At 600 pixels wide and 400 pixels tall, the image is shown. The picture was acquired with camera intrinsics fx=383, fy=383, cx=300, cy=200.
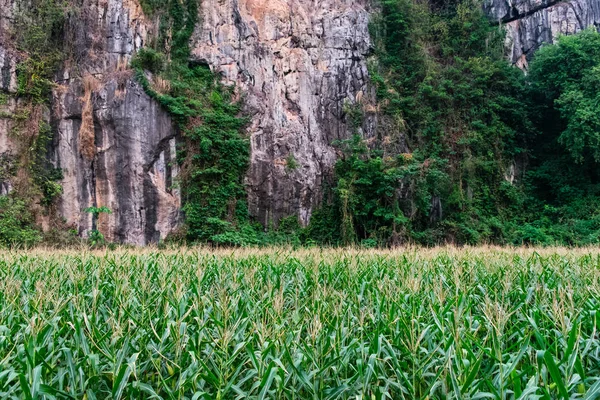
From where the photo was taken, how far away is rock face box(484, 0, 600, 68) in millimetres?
22172

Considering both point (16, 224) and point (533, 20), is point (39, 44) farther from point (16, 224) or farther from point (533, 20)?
point (533, 20)

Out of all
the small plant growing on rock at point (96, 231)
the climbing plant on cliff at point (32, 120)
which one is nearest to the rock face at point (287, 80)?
the small plant growing on rock at point (96, 231)

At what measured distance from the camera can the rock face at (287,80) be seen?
1802cm

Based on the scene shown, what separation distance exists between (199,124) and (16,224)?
8.12 metres

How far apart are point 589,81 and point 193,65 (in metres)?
18.5

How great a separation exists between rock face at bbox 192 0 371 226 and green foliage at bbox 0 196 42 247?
28.6 feet

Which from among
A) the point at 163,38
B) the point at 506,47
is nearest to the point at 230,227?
the point at 163,38

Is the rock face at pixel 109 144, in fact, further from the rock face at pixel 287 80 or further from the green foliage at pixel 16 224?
the rock face at pixel 287 80

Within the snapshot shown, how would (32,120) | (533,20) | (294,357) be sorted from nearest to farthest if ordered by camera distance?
(294,357)
(32,120)
(533,20)

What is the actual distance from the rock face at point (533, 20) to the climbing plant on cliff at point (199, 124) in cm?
1657

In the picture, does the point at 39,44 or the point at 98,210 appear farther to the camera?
the point at 39,44

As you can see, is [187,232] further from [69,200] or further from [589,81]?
[589,81]

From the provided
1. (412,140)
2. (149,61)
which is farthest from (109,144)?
(412,140)

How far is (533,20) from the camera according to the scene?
73.6 ft
